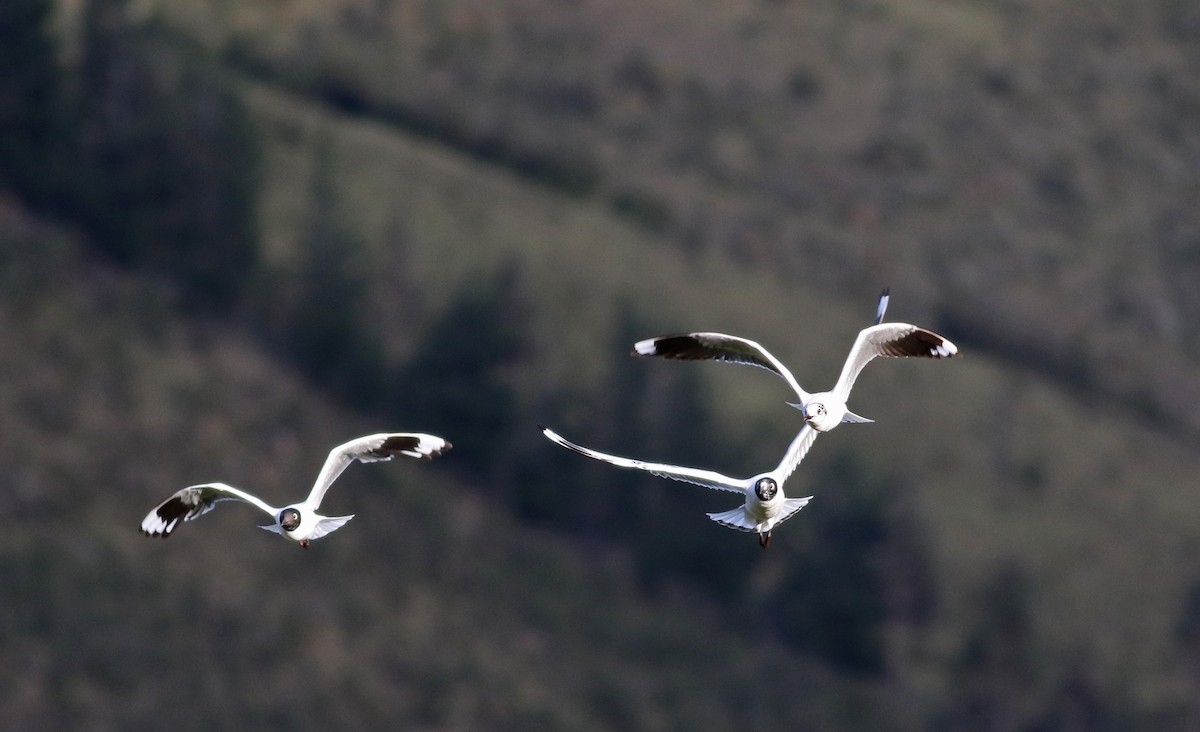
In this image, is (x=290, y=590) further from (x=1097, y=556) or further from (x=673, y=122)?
(x=673, y=122)

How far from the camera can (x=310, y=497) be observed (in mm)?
20906

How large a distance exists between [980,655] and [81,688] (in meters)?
32.6

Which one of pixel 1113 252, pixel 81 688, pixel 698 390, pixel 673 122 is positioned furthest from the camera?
pixel 673 122

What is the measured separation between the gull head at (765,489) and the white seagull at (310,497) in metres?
2.98

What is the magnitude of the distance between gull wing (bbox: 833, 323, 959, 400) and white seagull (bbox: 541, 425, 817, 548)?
832mm

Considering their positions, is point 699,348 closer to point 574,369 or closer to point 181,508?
point 181,508

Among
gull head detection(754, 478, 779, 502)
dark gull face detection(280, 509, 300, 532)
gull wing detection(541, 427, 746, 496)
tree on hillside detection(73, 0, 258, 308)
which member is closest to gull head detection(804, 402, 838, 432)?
gull head detection(754, 478, 779, 502)

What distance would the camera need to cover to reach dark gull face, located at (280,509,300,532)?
801 inches

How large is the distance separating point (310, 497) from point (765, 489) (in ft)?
15.2

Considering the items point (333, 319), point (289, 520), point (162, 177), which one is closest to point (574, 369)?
point (333, 319)

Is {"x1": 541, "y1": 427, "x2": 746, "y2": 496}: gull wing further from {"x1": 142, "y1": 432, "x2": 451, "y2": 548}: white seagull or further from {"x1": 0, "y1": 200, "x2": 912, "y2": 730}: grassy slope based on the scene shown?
{"x1": 0, "y1": 200, "x2": 912, "y2": 730}: grassy slope

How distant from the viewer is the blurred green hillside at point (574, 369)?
2734 inches

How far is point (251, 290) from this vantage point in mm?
87188

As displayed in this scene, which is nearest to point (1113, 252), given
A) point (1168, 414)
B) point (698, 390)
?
point (1168, 414)
